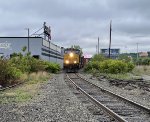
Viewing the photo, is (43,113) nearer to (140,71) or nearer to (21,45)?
(140,71)

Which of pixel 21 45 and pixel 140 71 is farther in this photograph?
pixel 21 45

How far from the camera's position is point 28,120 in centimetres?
1173

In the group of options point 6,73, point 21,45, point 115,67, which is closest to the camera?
point 6,73

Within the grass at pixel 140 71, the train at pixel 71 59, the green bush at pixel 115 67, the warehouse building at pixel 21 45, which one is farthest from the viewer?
the warehouse building at pixel 21 45

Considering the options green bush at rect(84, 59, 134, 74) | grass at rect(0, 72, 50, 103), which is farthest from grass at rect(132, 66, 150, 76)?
grass at rect(0, 72, 50, 103)

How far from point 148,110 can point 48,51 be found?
8851cm

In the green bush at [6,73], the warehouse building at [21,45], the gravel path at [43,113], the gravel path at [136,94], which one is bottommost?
the gravel path at [136,94]

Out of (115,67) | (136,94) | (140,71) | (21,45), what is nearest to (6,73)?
(136,94)

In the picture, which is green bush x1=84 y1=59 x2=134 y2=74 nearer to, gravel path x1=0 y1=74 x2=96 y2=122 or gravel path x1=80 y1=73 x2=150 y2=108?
gravel path x1=80 y1=73 x2=150 y2=108

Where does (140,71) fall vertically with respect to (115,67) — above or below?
below

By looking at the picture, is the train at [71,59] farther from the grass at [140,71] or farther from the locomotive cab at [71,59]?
the grass at [140,71]

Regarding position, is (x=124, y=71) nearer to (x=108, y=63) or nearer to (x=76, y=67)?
(x=108, y=63)

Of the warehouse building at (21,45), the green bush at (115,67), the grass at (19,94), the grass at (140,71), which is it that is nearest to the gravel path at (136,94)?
the grass at (19,94)

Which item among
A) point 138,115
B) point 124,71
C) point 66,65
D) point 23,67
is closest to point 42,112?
point 138,115
